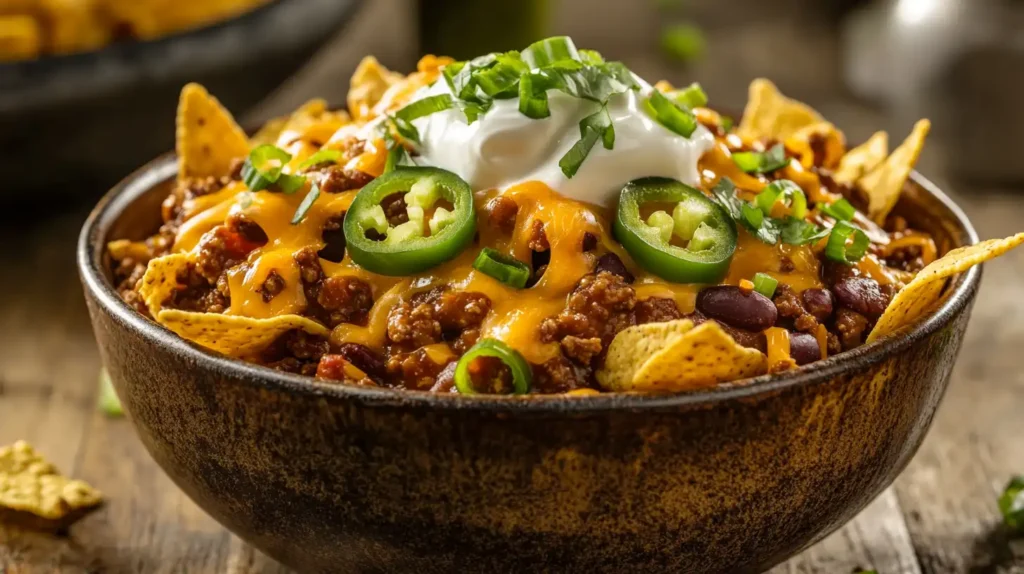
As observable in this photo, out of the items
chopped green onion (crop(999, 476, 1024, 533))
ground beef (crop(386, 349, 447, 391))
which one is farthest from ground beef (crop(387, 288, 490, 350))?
chopped green onion (crop(999, 476, 1024, 533))

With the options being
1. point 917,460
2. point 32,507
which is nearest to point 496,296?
point 32,507

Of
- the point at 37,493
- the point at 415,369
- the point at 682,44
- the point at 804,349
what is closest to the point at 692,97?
the point at 804,349

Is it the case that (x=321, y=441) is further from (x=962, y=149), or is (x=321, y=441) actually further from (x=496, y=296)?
(x=962, y=149)

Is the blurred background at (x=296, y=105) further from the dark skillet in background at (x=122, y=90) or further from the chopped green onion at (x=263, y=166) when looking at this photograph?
the chopped green onion at (x=263, y=166)

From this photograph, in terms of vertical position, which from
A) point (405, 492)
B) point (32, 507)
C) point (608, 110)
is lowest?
point (32, 507)

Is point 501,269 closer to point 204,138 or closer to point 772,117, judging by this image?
point 204,138

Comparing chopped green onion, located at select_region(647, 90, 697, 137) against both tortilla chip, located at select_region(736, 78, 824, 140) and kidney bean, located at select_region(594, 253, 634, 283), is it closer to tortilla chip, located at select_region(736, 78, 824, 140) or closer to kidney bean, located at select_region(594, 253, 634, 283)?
kidney bean, located at select_region(594, 253, 634, 283)
